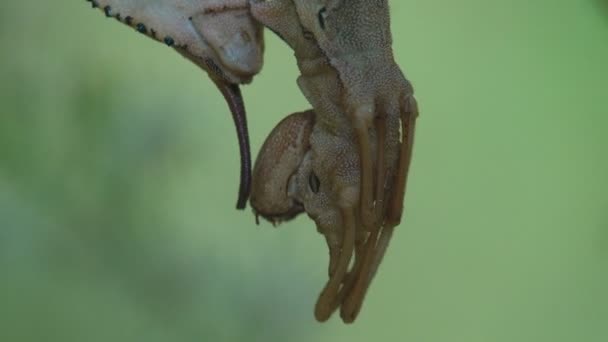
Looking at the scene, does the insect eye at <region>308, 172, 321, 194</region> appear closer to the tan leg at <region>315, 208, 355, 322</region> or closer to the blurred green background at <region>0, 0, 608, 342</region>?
the tan leg at <region>315, 208, 355, 322</region>

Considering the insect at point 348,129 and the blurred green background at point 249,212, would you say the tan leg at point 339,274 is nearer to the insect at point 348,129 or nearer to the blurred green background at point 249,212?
the insect at point 348,129

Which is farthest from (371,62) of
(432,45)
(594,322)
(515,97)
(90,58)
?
(594,322)

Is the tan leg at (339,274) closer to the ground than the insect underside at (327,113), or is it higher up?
closer to the ground

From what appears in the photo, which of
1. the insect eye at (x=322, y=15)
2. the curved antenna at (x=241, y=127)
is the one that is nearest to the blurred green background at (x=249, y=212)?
the curved antenna at (x=241, y=127)

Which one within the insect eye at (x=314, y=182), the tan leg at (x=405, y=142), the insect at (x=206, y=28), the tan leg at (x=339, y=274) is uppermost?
the insect at (x=206, y=28)

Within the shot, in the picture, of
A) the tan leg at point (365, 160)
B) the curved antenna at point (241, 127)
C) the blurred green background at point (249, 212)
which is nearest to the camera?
the tan leg at point (365, 160)

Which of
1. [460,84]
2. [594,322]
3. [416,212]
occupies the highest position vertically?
[460,84]

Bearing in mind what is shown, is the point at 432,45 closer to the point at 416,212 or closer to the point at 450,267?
the point at 416,212
